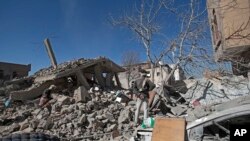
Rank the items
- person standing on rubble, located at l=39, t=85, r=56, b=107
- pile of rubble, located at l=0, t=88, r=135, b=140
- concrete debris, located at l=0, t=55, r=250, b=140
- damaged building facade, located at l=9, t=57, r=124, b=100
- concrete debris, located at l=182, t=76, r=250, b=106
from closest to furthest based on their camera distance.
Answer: pile of rubble, located at l=0, t=88, r=135, b=140
concrete debris, located at l=0, t=55, r=250, b=140
concrete debris, located at l=182, t=76, r=250, b=106
person standing on rubble, located at l=39, t=85, r=56, b=107
damaged building facade, located at l=9, t=57, r=124, b=100

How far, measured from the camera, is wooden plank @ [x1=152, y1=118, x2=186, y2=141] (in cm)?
460

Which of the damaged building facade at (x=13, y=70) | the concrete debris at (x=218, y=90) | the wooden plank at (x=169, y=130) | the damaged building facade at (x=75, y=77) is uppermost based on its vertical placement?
the damaged building facade at (x=13, y=70)

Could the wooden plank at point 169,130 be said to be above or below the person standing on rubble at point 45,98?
below

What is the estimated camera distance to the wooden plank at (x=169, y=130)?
4602 mm

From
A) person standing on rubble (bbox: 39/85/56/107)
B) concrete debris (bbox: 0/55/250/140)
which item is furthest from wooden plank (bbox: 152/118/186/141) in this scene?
person standing on rubble (bbox: 39/85/56/107)

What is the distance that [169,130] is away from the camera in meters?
4.82

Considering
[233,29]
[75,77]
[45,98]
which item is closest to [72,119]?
[45,98]

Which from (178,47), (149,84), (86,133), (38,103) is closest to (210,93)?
(178,47)

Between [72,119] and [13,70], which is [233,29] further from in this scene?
[13,70]

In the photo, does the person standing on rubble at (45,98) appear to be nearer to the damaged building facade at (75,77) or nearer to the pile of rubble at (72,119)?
the pile of rubble at (72,119)

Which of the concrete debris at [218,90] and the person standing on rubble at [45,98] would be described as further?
the person standing on rubble at [45,98]

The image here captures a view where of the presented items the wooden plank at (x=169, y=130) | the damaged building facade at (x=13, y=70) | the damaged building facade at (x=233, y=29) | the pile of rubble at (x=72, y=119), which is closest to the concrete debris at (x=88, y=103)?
the pile of rubble at (x=72, y=119)

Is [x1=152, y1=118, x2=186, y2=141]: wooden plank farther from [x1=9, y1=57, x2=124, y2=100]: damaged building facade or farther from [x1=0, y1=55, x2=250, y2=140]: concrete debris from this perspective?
[x1=9, y1=57, x2=124, y2=100]: damaged building facade

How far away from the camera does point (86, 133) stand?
10117 millimetres
